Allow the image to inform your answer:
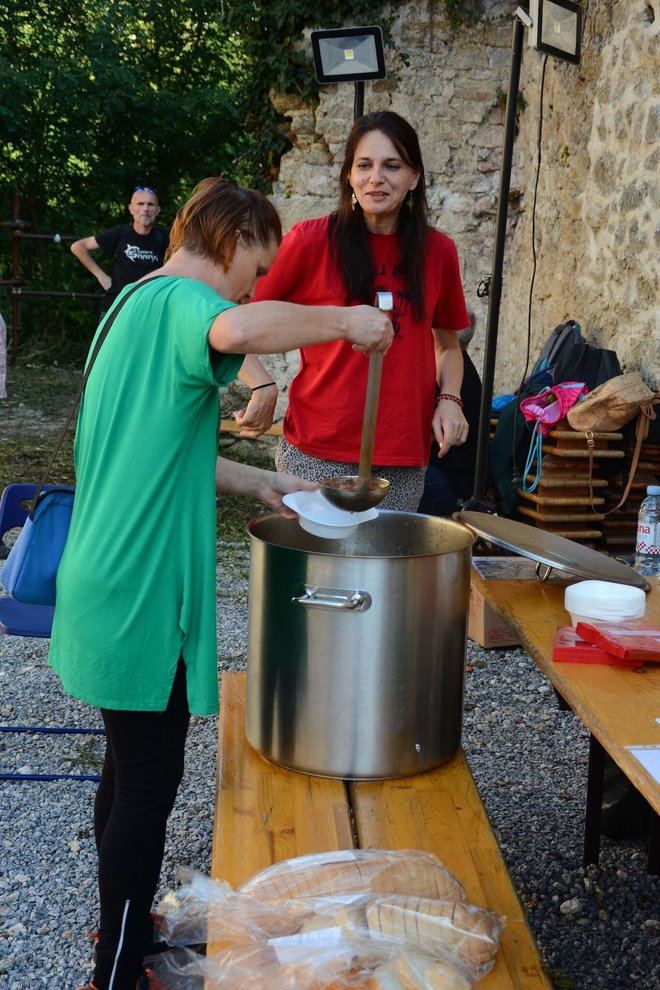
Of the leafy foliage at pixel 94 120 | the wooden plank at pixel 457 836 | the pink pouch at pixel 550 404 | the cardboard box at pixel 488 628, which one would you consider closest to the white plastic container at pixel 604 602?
the wooden plank at pixel 457 836

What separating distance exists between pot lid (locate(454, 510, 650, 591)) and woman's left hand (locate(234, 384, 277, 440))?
0.48 meters

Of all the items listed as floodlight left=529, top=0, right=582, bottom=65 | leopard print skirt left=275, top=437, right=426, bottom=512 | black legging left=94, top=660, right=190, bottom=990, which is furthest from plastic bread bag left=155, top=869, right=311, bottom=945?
floodlight left=529, top=0, right=582, bottom=65

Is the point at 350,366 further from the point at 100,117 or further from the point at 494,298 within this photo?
the point at 100,117

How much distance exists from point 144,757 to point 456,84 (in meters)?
6.68

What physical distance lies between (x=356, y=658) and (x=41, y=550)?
635 mm

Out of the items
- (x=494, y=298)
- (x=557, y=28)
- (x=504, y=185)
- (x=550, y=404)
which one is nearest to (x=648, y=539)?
(x=550, y=404)

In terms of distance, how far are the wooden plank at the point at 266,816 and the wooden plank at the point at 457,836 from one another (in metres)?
0.05

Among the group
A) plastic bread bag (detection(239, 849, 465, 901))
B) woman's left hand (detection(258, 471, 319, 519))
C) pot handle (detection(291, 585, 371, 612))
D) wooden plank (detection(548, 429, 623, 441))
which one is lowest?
plastic bread bag (detection(239, 849, 465, 901))

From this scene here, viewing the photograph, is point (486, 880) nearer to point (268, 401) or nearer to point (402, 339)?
point (268, 401)

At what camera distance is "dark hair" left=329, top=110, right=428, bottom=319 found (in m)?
2.54

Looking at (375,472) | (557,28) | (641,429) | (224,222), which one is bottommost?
(641,429)

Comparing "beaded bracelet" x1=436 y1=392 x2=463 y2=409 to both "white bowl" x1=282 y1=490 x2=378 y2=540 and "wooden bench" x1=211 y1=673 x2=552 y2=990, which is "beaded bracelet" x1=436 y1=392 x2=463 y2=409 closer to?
"white bowl" x1=282 y1=490 x2=378 y2=540

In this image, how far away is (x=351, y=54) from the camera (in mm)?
4918

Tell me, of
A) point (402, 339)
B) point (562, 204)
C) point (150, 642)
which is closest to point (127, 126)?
point (562, 204)
